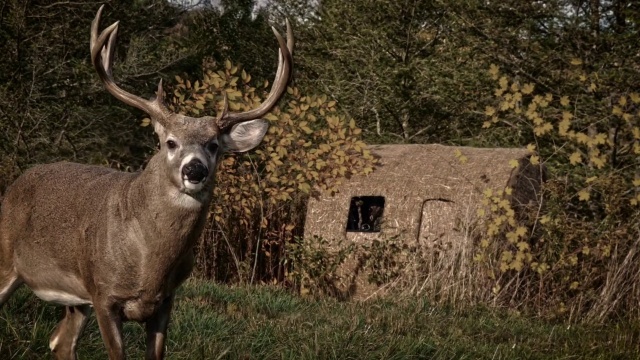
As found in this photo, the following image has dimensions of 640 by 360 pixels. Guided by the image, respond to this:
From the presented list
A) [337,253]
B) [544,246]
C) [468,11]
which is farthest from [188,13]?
[544,246]

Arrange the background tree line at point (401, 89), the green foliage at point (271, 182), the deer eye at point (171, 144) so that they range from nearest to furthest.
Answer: the deer eye at point (171, 144)
the background tree line at point (401, 89)
the green foliage at point (271, 182)

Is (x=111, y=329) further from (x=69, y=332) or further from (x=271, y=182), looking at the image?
(x=271, y=182)

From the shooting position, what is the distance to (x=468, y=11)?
48.6ft

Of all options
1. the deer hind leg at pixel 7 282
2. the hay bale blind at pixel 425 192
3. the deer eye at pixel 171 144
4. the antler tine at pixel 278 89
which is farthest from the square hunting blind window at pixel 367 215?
the deer eye at pixel 171 144

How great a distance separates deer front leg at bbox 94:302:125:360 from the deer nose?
A: 76 cm

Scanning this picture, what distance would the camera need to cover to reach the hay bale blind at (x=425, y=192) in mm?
10484

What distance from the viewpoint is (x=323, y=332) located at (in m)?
6.07

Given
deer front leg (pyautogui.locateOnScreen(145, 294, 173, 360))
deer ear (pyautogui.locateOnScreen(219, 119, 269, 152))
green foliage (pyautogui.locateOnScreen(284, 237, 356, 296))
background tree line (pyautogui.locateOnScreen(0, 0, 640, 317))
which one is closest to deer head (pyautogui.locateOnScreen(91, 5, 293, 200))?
deer ear (pyautogui.locateOnScreen(219, 119, 269, 152))

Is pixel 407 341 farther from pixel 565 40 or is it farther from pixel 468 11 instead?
pixel 468 11

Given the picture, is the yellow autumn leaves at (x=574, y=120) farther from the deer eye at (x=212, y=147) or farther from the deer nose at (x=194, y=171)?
the deer nose at (x=194, y=171)

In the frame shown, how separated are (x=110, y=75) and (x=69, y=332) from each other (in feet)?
4.88

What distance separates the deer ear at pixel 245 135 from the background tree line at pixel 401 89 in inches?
188

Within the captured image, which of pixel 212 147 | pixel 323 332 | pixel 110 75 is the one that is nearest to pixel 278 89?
pixel 212 147

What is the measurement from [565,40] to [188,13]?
35.9 ft
